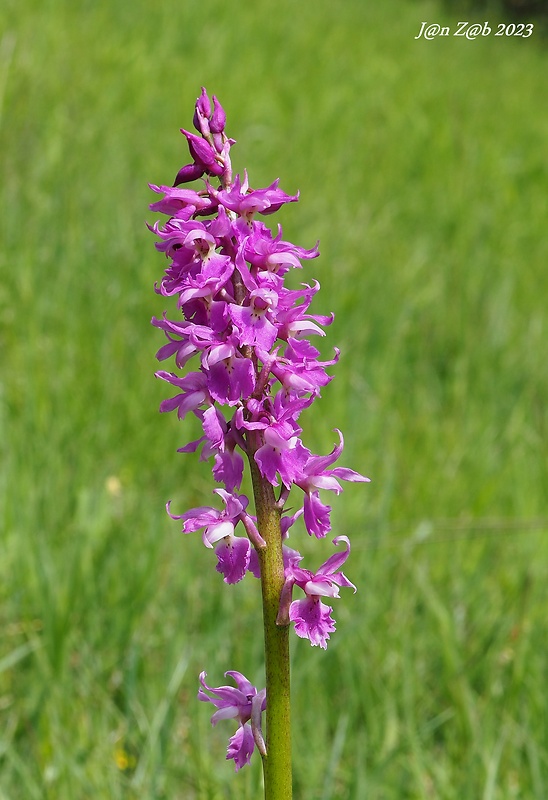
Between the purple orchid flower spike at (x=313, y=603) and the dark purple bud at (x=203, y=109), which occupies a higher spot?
the dark purple bud at (x=203, y=109)

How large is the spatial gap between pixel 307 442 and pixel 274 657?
2.71m

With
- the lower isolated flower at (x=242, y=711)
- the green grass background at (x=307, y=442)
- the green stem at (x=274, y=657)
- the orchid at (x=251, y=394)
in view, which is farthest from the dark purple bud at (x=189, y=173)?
the green grass background at (x=307, y=442)

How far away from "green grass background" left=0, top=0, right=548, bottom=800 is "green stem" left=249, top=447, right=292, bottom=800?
0.69 meters

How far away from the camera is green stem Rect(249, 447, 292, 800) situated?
120 centimetres

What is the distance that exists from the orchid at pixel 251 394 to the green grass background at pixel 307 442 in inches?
28.8

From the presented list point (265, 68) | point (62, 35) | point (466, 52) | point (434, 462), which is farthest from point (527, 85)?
point (434, 462)

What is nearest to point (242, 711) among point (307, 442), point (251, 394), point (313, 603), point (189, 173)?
point (313, 603)

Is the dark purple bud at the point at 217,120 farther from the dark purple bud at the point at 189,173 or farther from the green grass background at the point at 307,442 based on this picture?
the green grass background at the point at 307,442

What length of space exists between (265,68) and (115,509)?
6.81 metres

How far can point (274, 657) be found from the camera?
3.95 feet

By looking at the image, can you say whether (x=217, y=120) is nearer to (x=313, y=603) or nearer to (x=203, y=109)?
(x=203, y=109)

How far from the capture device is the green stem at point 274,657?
3.95ft

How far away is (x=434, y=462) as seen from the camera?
399 cm

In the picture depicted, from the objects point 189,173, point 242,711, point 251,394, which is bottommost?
point 242,711
